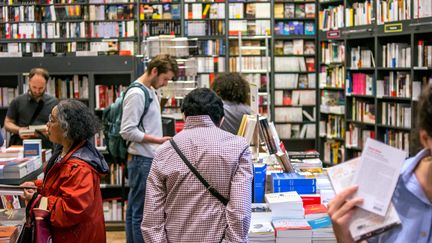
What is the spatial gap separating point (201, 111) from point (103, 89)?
417 cm

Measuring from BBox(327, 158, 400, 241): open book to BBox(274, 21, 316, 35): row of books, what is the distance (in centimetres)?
1016

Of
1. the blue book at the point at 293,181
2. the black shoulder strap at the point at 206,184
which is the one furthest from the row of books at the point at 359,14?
the black shoulder strap at the point at 206,184

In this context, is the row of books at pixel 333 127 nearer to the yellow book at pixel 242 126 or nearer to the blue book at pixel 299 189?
the yellow book at pixel 242 126

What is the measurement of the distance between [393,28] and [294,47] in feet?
12.4

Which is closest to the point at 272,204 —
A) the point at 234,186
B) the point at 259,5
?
the point at 234,186

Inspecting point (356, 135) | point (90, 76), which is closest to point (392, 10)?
point (356, 135)

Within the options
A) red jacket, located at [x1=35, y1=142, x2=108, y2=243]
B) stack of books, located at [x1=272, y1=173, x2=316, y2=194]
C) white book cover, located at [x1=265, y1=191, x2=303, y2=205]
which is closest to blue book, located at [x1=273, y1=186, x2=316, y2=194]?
stack of books, located at [x1=272, y1=173, x2=316, y2=194]

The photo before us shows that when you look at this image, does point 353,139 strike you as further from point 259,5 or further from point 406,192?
point 406,192

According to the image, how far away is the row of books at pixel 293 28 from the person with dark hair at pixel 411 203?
397 inches

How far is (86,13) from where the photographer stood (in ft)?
37.6

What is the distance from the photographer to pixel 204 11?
37.4 feet

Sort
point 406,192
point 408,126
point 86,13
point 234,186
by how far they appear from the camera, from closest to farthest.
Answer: point 406,192 → point 234,186 → point 408,126 → point 86,13

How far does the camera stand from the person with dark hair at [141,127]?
4879 millimetres

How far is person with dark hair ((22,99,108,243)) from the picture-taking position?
3.18m
